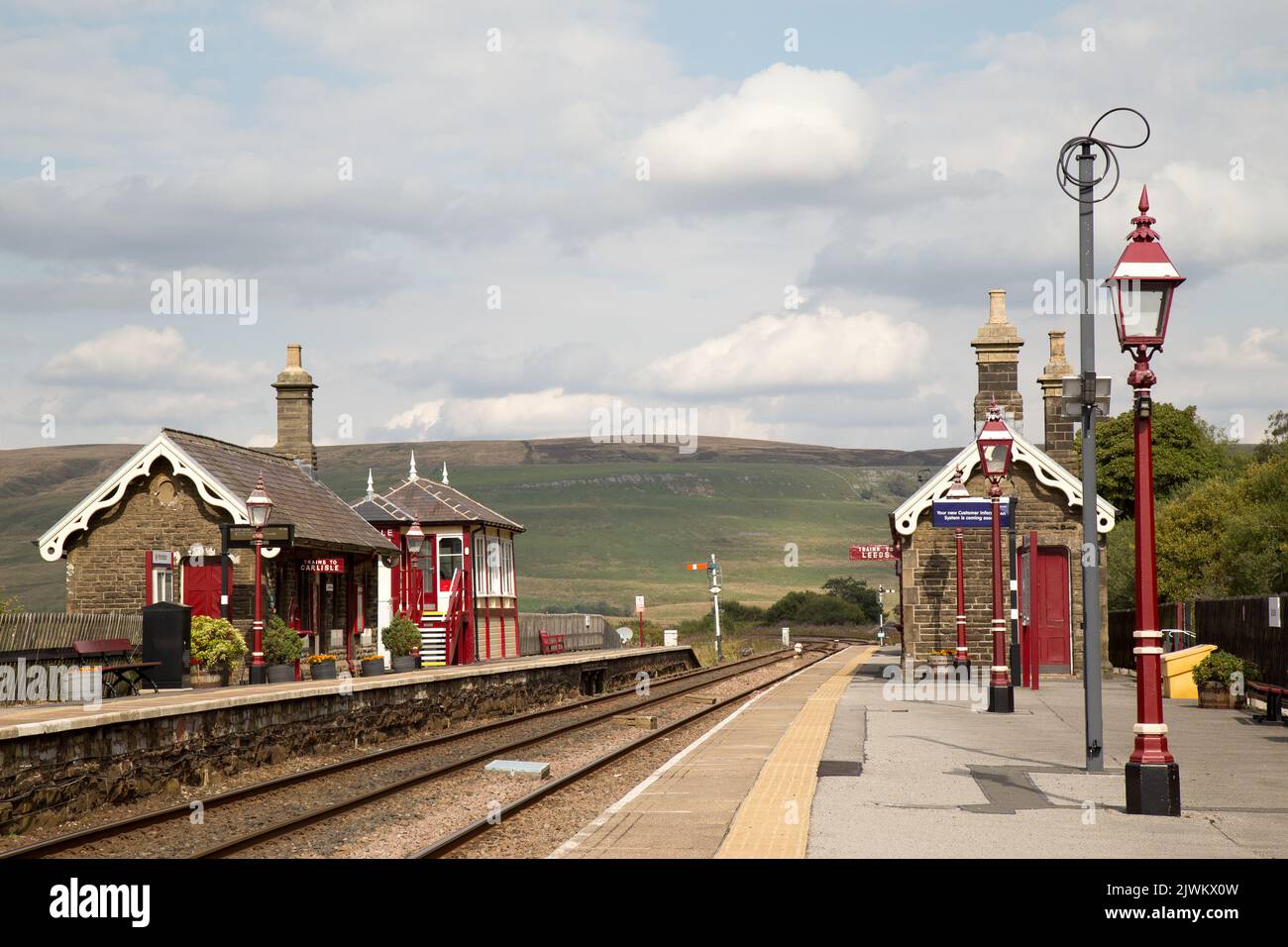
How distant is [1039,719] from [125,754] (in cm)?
1298

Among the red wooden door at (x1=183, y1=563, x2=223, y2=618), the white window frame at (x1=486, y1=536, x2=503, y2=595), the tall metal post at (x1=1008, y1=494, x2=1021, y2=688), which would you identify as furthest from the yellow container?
the white window frame at (x1=486, y1=536, x2=503, y2=595)

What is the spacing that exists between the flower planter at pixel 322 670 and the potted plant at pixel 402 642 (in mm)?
4455

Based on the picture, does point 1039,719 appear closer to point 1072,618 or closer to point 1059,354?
point 1072,618

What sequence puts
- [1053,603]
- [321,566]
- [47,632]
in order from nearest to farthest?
1. [47,632]
2. [321,566]
3. [1053,603]

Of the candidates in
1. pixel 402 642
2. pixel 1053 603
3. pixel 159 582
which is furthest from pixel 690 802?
pixel 402 642

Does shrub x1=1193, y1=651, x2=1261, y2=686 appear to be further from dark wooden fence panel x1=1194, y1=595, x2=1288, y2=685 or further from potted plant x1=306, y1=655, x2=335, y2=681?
potted plant x1=306, y1=655, x2=335, y2=681

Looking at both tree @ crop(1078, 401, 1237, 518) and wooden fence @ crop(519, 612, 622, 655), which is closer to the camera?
wooden fence @ crop(519, 612, 622, 655)

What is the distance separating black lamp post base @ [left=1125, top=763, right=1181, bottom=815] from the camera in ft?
37.9

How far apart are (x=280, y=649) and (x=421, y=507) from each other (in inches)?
595

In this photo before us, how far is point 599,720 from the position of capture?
24.5 metres

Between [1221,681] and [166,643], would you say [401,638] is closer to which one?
[166,643]

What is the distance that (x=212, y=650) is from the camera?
26.2m

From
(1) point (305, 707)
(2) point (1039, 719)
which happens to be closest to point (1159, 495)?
(2) point (1039, 719)

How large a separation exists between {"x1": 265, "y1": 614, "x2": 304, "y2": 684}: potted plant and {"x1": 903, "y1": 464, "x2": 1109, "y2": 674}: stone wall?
13.3 meters
